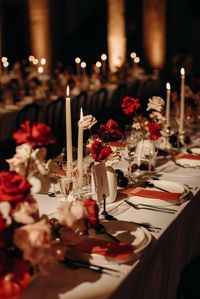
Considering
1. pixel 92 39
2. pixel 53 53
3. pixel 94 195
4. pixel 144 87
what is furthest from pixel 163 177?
pixel 92 39

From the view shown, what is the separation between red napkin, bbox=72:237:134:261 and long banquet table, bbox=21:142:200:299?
4cm

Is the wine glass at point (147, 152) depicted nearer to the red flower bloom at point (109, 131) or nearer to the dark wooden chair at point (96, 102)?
the red flower bloom at point (109, 131)

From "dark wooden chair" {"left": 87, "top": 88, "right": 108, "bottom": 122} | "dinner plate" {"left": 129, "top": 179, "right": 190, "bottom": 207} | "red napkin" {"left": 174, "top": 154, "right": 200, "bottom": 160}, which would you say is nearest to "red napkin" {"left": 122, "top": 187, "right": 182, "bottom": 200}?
"dinner plate" {"left": 129, "top": 179, "right": 190, "bottom": 207}

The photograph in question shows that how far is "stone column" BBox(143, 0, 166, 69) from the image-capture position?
36.9ft

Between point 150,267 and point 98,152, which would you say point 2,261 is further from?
point 98,152

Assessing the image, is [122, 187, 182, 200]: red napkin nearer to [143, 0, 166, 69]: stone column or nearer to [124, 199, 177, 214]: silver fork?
[124, 199, 177, 214]: silver fork

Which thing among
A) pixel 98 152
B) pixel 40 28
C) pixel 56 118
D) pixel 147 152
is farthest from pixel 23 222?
pixel 40 28

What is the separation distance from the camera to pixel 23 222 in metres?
1.39

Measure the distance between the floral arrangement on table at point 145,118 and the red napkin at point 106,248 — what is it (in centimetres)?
96

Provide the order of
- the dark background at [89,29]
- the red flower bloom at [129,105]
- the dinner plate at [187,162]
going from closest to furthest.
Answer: the red flower bloom at [129,105] → the dinner plate at [187,162] → the dark background at [89,29]

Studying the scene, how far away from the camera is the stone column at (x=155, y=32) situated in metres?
11.2

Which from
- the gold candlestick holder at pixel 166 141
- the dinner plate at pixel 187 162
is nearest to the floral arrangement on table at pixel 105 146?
the dinner plate at pixel 187 162

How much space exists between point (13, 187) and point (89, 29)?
1204 centimetres

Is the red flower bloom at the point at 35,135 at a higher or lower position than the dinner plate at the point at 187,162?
higher
